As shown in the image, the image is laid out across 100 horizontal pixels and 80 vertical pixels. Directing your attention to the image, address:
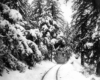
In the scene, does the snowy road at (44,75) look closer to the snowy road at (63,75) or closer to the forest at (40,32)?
the snowy road at (63,75)

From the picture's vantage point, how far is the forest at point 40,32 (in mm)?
8547

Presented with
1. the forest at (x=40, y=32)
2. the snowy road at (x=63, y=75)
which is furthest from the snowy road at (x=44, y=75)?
the forest at (x=40, y=32)

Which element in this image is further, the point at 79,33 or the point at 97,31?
the point at 79,33

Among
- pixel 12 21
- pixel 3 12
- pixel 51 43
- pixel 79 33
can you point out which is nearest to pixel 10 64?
pixel 12 21

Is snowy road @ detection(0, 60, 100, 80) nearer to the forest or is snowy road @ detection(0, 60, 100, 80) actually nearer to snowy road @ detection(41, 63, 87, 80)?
snowy road @ detection(41, 63, 87, 80)

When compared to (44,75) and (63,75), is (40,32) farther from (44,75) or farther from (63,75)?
(63,75)

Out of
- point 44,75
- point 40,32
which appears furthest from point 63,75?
point 40,32

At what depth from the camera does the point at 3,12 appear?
8336 millimetres

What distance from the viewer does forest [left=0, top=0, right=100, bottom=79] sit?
855 cm

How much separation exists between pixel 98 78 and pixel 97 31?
440cm

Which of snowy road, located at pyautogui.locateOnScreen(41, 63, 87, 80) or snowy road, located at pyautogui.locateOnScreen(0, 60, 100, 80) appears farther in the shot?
snowy road, located at pyautogui.locateOnScreen(41, 63, 87, 80)

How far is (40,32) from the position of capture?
1634cm

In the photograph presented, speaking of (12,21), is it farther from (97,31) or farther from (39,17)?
(39,17)

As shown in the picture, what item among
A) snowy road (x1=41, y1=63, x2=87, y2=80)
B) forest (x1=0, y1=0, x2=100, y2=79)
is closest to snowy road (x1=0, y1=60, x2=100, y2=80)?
snowy road (x1=41, y1=63, x2=87, y2=80)
